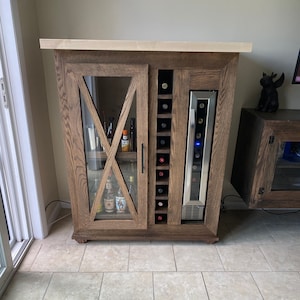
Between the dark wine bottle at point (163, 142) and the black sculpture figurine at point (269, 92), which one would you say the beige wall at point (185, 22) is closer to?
the black sculpture figurine at point (269, 92)

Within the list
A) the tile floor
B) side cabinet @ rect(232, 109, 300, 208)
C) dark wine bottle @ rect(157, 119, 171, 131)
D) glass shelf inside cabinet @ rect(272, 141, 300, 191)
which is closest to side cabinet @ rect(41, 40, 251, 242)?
dark wine bottle @ rect(157, 119, 171, 131)

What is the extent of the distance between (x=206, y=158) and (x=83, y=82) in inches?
34.2

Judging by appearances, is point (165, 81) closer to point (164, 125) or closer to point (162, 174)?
point (164, 125)

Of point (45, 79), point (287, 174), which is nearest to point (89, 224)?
point (45, 79)

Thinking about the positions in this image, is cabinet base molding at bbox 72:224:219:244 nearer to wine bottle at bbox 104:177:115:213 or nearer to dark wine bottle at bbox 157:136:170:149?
wine bottle at bbox 104:177:115:213

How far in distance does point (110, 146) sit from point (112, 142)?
28mm

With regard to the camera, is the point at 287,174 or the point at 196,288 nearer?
the point at 196,288

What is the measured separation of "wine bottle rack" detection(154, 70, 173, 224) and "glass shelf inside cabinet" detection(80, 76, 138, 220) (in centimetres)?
15

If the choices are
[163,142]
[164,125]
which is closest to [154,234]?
[163,142]

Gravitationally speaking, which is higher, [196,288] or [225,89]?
[225,89]

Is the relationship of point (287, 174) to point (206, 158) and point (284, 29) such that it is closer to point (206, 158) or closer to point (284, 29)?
point (206, 158)

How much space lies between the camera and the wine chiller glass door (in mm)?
1463

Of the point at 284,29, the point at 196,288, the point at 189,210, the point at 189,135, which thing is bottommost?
the point at 196,288

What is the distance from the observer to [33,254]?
5.54 feet
